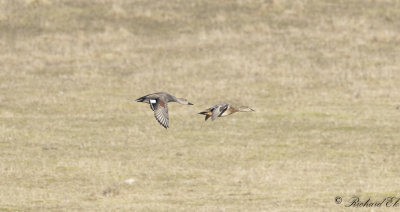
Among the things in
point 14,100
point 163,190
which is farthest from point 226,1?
point 163,190

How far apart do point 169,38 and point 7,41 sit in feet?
24.6

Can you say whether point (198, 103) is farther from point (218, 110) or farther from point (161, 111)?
point (161, 111)

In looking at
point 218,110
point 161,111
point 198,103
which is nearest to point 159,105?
point 161,111

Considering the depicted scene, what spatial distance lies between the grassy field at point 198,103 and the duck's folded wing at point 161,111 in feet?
15.1

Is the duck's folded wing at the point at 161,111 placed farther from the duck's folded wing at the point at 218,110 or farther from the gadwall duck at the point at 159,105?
the duck's folded wing at the point at 218,110

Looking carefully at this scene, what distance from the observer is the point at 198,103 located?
3394 cm

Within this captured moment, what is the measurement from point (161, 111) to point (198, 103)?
61.3 feet

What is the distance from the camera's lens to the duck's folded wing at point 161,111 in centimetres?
1476

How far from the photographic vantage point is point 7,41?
145ft

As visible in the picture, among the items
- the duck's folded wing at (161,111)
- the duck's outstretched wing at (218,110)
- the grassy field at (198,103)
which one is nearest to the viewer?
the duck's folded wing at (161,111)

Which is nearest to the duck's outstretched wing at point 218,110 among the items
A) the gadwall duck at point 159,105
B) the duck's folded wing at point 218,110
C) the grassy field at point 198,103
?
the duck's folded wing at point 218,110

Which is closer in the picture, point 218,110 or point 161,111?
point 161,111

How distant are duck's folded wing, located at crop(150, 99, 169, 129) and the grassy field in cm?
459

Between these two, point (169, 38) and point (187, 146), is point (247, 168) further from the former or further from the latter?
point (169, 38)
